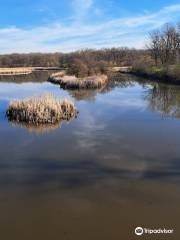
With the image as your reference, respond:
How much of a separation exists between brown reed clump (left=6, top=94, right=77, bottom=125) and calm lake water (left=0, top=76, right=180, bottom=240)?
801mm

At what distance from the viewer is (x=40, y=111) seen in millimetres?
Result: 17312

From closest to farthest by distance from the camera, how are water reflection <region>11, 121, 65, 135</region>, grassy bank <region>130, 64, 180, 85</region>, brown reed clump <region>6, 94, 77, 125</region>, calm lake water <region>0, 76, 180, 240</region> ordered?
calm lake water <region>0, 76, 180, 240</region>
water reflection <region>11, 121, 65, 135</region>
brown reed clump <region>6, 94, 77, 125</region>
grassy bank <region>130, 64, 180, 85</region>

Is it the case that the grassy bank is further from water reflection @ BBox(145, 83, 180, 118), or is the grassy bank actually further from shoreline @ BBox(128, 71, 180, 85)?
water reflection @ BBox(145, 83, 180, 118)

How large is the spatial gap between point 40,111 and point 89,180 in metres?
8.12

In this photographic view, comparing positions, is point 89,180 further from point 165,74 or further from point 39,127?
point 165,74

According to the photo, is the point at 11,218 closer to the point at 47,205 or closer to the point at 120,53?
the point at 47,205

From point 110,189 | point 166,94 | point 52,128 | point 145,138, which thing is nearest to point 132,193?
point 110,189

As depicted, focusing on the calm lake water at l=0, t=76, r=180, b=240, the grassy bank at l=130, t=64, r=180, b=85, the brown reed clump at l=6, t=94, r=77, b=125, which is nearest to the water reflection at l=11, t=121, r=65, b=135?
the calm lake water at l=0, t=76, r=180, b=240

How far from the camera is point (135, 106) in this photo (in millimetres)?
23062

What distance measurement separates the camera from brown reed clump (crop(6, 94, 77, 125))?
1713 cm

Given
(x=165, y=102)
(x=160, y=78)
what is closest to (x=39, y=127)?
(x=165, y=102)

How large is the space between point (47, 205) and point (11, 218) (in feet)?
3.00

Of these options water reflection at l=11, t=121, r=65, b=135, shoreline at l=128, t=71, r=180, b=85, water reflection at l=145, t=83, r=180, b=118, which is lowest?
water reflection at l=145, t=83, r=180, b=118

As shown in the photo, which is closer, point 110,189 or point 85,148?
point 110,189
